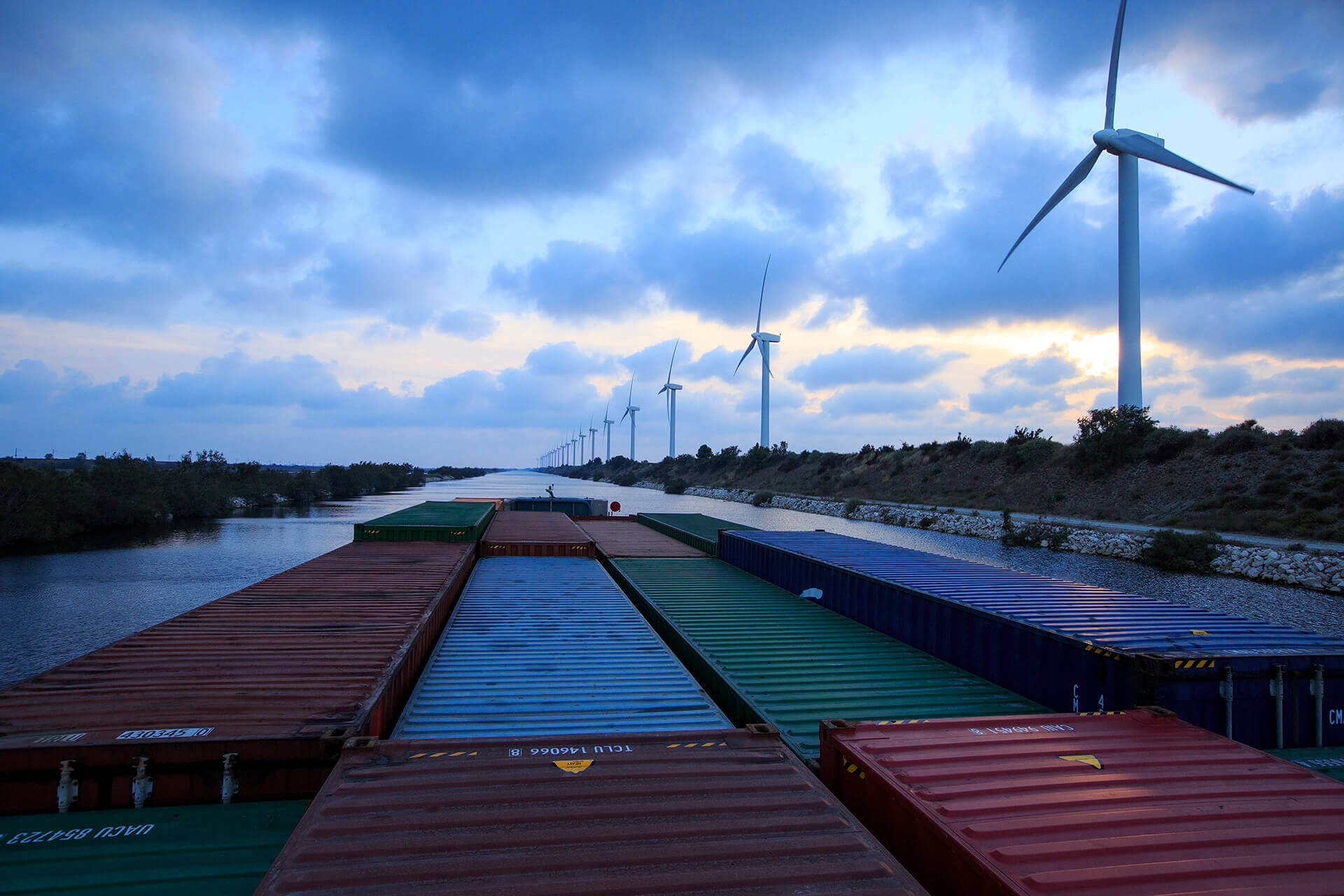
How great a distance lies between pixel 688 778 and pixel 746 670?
5534 mm

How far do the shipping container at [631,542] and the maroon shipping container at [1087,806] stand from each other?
55.7 ft

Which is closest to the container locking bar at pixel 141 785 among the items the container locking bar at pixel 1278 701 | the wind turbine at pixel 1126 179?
the container locking bar at pixel 1278 701

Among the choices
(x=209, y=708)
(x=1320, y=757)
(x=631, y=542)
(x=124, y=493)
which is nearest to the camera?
(x=209, y=708)

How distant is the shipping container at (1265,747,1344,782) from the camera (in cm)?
770

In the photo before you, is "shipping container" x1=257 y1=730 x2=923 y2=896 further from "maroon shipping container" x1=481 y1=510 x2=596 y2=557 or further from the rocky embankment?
the rocky embankment

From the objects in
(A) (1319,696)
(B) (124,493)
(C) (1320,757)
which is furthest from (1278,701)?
(B) (124,493)

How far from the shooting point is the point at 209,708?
7035 mm

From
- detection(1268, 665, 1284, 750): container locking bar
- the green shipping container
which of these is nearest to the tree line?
the green shipping container

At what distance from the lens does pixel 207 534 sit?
173 ft

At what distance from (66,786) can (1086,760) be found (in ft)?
29.1

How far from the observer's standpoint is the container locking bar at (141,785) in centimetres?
590

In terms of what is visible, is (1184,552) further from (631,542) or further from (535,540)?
(535,540)

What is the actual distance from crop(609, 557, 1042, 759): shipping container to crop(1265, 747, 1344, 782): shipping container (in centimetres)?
267

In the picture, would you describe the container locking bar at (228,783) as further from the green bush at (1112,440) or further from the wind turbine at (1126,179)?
the green bush at (1112,440)
